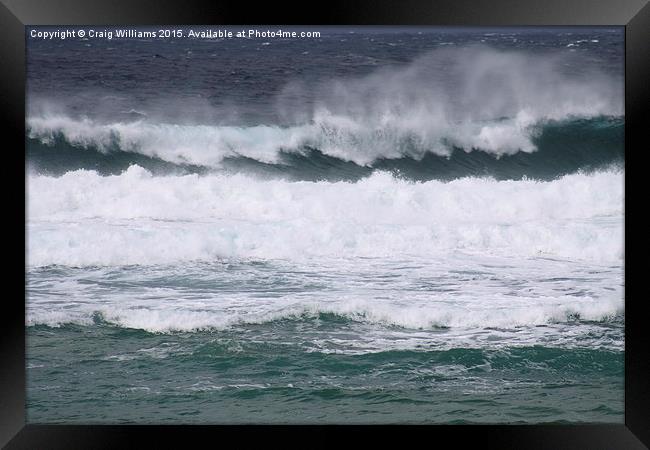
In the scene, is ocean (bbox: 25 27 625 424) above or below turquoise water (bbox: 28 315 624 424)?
above

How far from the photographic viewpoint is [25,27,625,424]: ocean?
3602mm

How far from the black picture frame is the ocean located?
0.34ft

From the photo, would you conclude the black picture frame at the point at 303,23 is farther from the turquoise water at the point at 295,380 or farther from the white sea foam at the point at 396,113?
the white sea foam at the point at 396,113

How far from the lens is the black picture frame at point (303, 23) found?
134 inches

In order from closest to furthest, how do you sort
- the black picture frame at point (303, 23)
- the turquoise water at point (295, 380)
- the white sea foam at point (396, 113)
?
1. the black picture frame at point (303, 23)
2. the turquoise water at point (295, 380)
3. the white sea foam at point (396, 113)

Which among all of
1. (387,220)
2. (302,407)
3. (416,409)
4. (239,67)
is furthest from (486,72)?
(302,407)

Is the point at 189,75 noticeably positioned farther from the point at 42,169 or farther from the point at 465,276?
the point at 465,276

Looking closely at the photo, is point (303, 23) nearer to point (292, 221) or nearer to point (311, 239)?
point (292, 221)

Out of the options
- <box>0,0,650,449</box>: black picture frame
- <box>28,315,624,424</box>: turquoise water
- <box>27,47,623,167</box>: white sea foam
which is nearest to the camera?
<box>0,0,650,449</box>: black picture frame

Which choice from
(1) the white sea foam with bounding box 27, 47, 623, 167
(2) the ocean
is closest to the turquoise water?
(2) the ocean

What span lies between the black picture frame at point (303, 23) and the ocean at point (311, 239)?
0.34 ft

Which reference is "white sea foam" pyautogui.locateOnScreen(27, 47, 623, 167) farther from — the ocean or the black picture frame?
the black picture frame

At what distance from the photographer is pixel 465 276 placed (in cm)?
378

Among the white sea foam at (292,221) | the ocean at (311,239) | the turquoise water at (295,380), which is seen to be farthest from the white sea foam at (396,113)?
the turquoise water at (295,380)
